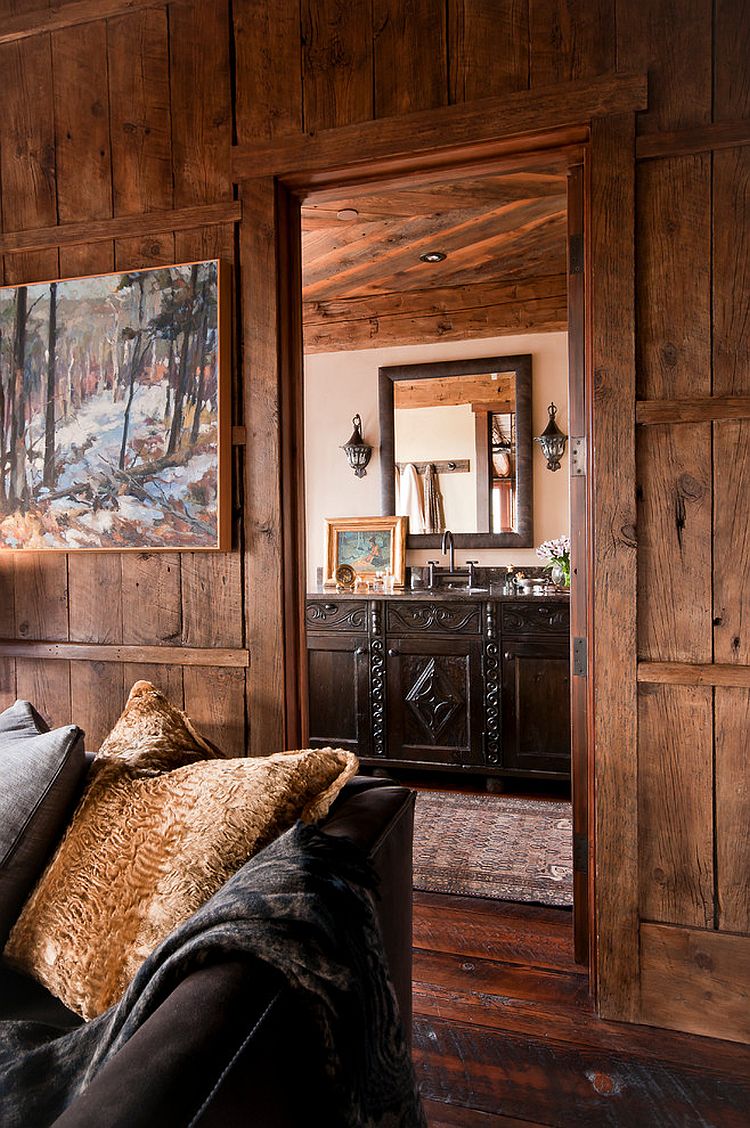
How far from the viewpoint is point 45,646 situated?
8.34 ft

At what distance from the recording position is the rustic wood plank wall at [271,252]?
193 centimetres

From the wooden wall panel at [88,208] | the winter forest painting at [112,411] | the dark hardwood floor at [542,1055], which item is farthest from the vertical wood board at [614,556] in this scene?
the wooden wall panel at [88,208]

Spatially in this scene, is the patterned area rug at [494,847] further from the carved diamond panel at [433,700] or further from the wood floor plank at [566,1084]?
the wood floor plank at [566,1084]

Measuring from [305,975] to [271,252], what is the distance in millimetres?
1995

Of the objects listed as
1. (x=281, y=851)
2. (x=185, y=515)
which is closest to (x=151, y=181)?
(x=185, y=515)

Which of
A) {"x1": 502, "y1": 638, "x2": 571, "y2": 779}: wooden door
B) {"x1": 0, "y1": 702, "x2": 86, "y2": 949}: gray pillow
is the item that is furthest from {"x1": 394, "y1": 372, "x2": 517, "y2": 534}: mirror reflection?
{"x1": 0, "y1": 702, "x2": 86, "y2": 949}: gray pillow

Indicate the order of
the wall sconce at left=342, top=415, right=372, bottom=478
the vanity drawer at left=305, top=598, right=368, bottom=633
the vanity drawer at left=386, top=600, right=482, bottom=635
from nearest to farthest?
the vanity drawer at left=386, top=600, right=482, bottom=635, the vanity drawer at left=305, top=598, right=368, bottom=633, the wall sconce at left=342, top=415, right=372, bottom=478

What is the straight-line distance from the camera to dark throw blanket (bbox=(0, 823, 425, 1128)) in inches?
33.5

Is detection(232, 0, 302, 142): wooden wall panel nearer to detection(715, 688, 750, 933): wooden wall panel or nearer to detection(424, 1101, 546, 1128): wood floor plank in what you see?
detection(715, 688, 750, 933): wooden wall panel

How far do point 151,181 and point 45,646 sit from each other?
5.07ft

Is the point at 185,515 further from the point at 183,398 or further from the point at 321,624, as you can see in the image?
the point at 321,624

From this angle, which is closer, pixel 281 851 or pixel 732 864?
pixel 281 851

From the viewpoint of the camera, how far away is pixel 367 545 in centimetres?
481

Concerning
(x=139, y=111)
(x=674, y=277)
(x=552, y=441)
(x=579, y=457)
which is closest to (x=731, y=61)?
(x=674, y=277)
